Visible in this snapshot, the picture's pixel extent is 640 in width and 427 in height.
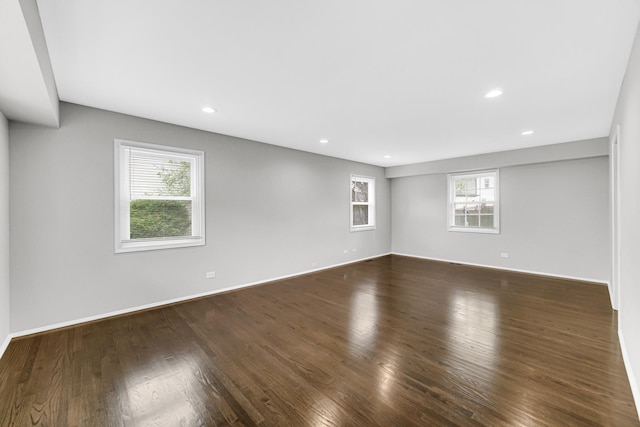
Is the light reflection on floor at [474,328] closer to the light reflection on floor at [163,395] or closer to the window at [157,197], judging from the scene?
the light reflection on floor at [163,395]

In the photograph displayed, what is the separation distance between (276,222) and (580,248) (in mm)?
5587

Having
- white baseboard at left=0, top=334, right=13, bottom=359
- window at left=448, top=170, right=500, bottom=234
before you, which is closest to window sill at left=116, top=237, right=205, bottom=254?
white baseboard at left=0, top=334, right=13, bottom=359

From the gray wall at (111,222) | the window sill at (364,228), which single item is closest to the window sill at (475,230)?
the window sill at (364,228)

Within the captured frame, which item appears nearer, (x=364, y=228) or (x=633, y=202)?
(x=633, y=202)

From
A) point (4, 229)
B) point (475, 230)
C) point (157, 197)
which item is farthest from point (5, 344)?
A: point (475, 230)

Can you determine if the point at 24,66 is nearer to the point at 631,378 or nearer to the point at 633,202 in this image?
the point at 633,202

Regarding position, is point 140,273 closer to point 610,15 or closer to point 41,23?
point 41,23

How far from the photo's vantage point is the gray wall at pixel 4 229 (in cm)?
247

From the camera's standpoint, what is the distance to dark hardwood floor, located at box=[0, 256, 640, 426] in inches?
67.0

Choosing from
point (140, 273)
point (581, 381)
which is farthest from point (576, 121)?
point (140, 273)

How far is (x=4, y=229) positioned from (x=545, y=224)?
7929 millimetres

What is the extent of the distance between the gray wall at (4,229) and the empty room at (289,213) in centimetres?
4


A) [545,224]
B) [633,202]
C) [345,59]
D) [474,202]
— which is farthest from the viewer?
[474,202]

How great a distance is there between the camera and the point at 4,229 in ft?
8.34
